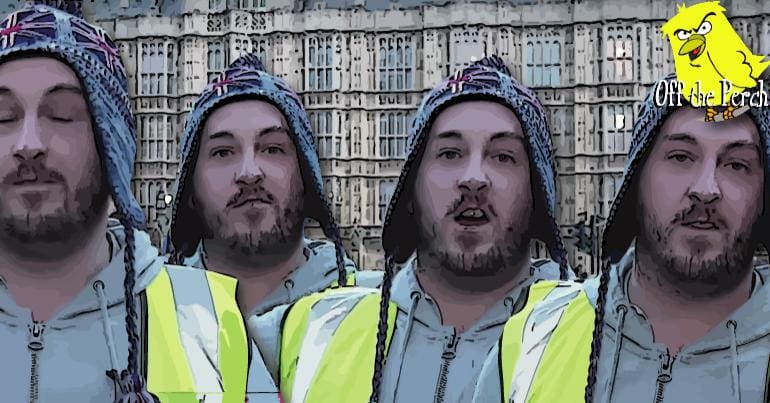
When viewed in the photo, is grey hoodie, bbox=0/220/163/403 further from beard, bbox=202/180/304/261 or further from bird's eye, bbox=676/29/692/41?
bird's eye, bbox=676/29/692/41

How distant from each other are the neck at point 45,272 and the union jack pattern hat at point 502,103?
3.03ft

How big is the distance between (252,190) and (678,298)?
1.47 m

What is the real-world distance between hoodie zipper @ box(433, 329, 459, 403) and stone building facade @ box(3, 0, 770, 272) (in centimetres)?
1997

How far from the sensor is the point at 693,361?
224 cm

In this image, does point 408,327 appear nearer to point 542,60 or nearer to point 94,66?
point 94,66

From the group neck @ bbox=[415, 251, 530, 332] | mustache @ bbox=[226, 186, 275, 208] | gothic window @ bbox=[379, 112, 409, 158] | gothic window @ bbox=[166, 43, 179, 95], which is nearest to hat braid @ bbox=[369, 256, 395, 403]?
neck @ bbox=[415, 251, 530, 332]

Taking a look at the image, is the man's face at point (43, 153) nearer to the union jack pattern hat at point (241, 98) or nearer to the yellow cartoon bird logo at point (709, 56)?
the union jack pattern hat at point (241, 98)

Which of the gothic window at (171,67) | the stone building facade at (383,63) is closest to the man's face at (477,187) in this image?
the stone building facade at (383,63)

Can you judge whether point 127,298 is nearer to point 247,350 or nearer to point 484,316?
point 247,350

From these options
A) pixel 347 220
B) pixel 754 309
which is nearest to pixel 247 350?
pixel 754 309

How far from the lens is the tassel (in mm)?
2068

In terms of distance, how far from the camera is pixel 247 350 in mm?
2363

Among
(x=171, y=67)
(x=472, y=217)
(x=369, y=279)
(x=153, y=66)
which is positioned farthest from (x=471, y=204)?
(x=153, y=66)

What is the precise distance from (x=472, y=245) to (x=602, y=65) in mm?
20968
